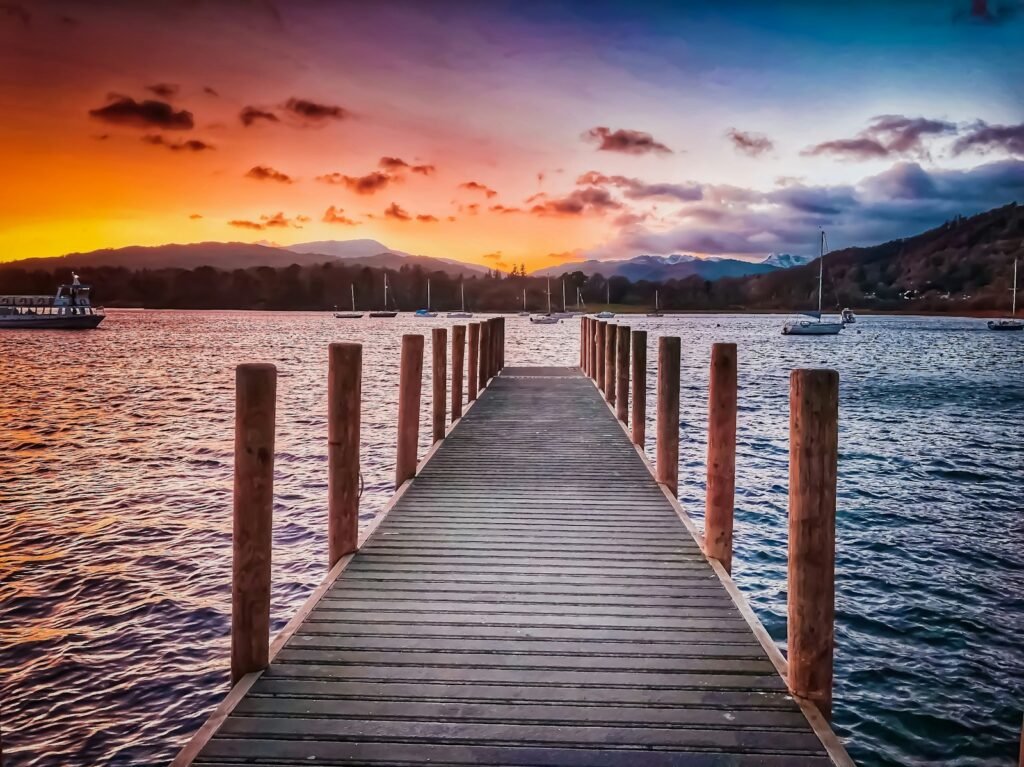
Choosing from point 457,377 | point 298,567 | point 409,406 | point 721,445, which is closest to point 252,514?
point 721,445

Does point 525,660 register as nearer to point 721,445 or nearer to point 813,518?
point 813,518

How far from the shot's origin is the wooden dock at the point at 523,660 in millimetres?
3107

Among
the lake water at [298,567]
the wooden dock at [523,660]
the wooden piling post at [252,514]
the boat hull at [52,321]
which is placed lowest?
the lake water at [298,567]

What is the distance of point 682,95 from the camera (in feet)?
96.9

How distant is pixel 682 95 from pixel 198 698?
29.1 metres

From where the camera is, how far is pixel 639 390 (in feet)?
35.9

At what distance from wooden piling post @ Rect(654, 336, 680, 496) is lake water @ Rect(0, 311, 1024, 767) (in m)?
1.82

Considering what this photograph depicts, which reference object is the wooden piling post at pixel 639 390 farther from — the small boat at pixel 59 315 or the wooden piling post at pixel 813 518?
the small boat at pixel 59 315

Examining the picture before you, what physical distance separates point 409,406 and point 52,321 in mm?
97087

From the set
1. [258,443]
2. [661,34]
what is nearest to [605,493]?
[258,443]

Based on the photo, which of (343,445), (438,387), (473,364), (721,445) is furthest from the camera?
(473,364)

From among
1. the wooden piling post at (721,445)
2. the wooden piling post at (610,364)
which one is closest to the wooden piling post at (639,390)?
the wooden piling post at (610,364)

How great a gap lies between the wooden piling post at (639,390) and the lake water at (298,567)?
2.09 metres

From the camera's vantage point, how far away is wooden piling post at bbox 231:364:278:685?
3.72 metres
